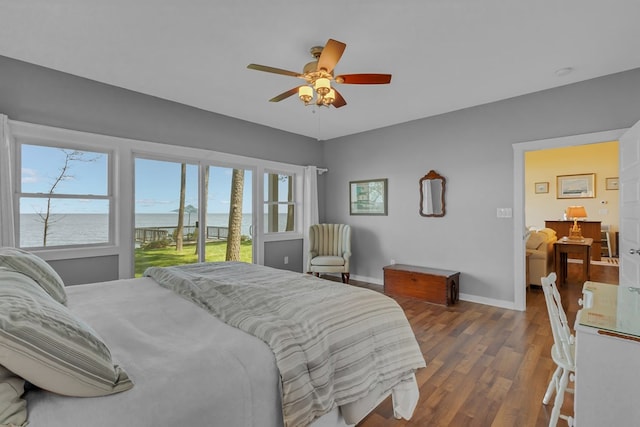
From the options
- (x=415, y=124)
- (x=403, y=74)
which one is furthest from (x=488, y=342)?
(x=415, y=124)

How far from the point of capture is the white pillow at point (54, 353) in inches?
31.7

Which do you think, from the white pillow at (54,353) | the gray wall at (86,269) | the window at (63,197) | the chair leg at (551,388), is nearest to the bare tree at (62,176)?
the window at (63,197)

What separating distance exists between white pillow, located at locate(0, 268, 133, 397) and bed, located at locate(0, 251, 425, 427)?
0.04 ft

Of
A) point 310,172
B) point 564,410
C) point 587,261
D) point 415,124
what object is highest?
point 415,124

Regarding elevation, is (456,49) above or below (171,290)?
above

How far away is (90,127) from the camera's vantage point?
3205 mm

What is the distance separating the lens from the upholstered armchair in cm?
470

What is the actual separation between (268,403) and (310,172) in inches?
179

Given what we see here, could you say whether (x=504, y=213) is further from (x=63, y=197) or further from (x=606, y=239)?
(x=606, y=239)

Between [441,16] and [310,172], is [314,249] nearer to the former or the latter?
[310,172]

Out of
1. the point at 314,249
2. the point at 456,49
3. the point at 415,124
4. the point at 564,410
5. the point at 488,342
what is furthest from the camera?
the point at 314,249

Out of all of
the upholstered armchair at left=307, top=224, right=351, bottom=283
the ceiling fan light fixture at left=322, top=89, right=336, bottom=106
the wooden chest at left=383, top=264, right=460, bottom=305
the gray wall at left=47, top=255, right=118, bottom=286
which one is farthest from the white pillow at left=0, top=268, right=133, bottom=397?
the upholstered armchair at left=307, top=224, right=351, bottom=283

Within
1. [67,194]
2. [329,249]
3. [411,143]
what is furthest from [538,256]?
[67,194]

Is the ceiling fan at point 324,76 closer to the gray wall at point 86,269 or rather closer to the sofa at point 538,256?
the gray wall at point 86,269
